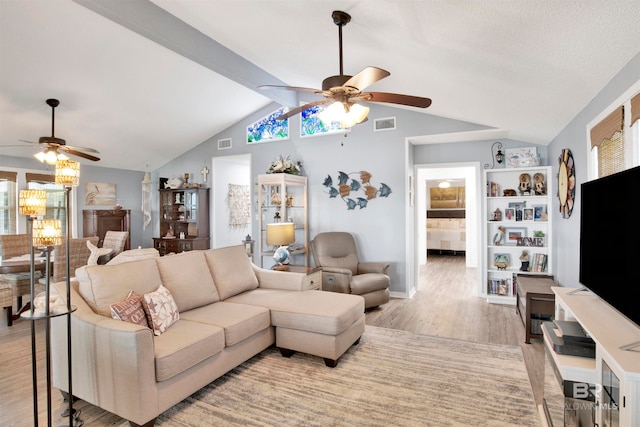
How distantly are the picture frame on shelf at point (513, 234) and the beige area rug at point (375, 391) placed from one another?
2233 mm

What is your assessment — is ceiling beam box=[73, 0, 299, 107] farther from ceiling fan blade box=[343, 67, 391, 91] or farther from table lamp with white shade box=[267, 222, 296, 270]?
ceiling fan blade box=[343, 67, 391, 91]

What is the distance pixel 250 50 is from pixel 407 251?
353 centimetres

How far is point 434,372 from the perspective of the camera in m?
2.93

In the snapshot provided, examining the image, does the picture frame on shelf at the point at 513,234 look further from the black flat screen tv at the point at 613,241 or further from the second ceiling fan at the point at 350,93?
the second ceiling fan at the point at 350,93

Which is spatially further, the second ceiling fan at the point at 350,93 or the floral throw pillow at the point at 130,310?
the second ceiling fan at the point at 350,93

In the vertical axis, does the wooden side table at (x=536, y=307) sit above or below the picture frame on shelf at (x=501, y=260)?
below

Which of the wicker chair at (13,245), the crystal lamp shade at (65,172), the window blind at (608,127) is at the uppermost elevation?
the window blind at (608,127)

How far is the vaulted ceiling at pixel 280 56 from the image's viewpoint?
221cm

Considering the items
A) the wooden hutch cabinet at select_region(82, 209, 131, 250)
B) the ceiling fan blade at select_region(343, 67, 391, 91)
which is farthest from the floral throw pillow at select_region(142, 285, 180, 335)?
the wooden hutch cabinet at select_region(82, 209, 131, 250)

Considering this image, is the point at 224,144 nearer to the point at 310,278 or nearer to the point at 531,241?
the point at 310,278

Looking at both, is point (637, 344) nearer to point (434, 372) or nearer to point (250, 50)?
point (434, 372)

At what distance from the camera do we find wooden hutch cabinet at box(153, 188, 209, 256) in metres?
7.21

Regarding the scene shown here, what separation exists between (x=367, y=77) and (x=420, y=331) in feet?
9.04

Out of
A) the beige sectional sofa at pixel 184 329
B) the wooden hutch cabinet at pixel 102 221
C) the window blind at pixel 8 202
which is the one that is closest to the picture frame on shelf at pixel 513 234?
the beige sectional sofa at pixel 184 329
